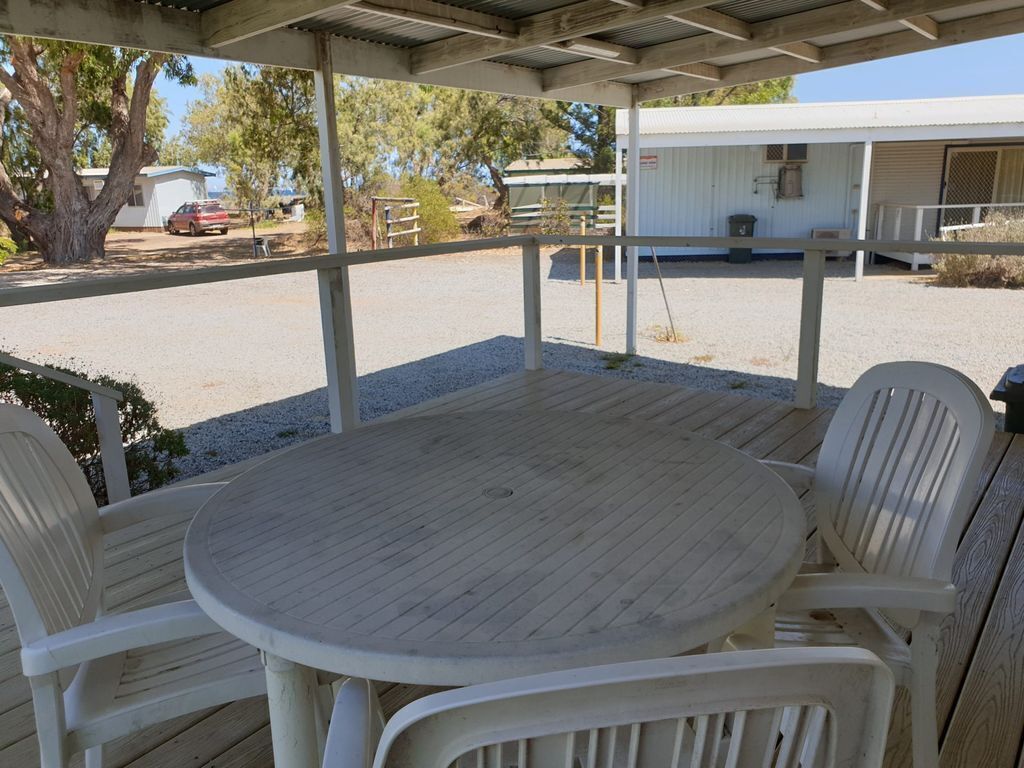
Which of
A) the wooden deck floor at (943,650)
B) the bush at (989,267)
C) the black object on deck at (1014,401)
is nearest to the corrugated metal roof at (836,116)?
the bush at (989,267)

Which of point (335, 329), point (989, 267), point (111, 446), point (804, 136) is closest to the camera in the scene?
point (111, 446)

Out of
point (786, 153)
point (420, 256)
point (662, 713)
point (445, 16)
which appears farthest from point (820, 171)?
point (662, 713)

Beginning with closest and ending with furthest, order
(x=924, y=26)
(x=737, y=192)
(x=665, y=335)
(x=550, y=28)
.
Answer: (x=550, y=28), (x=924, y=26), (x=665, y=335), (x=737, y=192)

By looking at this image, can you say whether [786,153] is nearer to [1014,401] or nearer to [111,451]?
[1014,401]

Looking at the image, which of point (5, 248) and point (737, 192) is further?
point (5, 248)

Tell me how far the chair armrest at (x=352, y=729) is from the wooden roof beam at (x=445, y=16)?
3.26 metres

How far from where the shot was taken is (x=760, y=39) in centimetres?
496

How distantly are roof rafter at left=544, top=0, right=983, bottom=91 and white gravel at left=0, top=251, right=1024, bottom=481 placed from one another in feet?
8.65

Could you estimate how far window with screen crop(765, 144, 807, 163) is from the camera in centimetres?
1547

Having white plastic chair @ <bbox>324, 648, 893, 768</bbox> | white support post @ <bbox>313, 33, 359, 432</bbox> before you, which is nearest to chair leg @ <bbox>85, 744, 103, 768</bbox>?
white plastic chair @ <bbox>324, 648, 893, 768</bbox>

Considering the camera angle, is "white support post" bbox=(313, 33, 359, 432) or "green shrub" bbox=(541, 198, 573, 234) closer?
"white support post" bbox=(313, 33, 359, 432)

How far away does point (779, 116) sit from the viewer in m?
13.5

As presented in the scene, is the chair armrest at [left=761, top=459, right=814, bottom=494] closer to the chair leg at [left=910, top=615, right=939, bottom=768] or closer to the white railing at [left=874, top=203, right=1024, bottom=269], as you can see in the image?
the chair leg at [left=910, top=615, right=939, bottom=768]

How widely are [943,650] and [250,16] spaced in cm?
356
